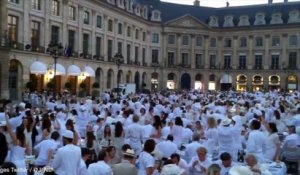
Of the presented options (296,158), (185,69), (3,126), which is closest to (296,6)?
(185,69)

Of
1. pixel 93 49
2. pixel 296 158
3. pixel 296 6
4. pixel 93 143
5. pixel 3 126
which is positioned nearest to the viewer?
pixel 3 126

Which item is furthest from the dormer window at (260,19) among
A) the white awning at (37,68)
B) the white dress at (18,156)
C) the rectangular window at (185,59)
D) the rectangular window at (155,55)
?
the white dress at (18,156)

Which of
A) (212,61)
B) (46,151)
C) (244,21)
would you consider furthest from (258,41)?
(46,151)

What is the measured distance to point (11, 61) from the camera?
40656 millimetres

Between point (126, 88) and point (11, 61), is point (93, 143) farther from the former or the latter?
point (126, 88)

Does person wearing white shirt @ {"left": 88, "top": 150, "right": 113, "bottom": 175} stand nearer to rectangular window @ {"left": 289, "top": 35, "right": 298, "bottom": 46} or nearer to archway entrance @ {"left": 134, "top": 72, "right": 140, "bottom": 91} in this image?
archway entrance @ {"left": 134, "top": 72, "right": 140, "bottom": 91}

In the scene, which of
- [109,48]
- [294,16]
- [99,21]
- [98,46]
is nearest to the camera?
[99,21]

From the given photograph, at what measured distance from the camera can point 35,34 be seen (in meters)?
44.0

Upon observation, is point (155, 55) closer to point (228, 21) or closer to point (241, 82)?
point (228, 21)

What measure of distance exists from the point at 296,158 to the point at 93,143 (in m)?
6.65

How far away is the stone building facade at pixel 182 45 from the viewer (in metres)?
54.8

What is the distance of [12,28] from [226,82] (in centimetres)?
4841

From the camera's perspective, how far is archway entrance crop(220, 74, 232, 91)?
79562mm

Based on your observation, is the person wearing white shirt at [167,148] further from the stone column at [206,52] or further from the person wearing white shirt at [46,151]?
the stone column at [206,52]
